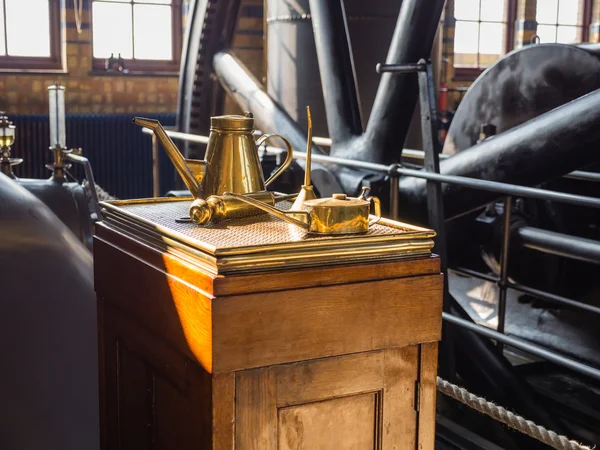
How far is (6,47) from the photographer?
769cm

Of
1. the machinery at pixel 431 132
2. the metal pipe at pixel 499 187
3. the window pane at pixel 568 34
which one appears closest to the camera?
the metal pipe at pixel 499 187

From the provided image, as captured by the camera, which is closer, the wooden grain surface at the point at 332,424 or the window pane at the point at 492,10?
the wooden grain surface at the point at 332,424

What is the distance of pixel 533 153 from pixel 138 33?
6.43 meters

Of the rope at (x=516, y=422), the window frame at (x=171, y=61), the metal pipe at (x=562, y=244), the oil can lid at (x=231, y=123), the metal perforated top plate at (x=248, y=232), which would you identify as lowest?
the rope at (x=516, y=422)

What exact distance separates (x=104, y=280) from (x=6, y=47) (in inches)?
273

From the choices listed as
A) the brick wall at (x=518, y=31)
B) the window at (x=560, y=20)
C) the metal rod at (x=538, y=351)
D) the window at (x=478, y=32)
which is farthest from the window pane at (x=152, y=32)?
the metal rod at (x=538, y=351)

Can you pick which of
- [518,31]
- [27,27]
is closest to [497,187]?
[27,27]

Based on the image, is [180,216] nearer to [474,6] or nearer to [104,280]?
[104,280]

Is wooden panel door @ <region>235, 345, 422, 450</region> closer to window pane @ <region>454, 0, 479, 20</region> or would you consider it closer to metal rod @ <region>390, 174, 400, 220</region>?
metal rod @ <region>390, 174, 400, 220</region>

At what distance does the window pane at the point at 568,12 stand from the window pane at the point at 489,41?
915 mm

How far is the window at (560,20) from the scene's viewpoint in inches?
398

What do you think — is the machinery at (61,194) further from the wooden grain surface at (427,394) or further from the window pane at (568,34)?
the window pane at (568,34)

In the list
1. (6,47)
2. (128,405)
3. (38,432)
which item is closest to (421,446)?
(128,405)

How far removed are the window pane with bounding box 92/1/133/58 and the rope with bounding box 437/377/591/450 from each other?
6859mm
